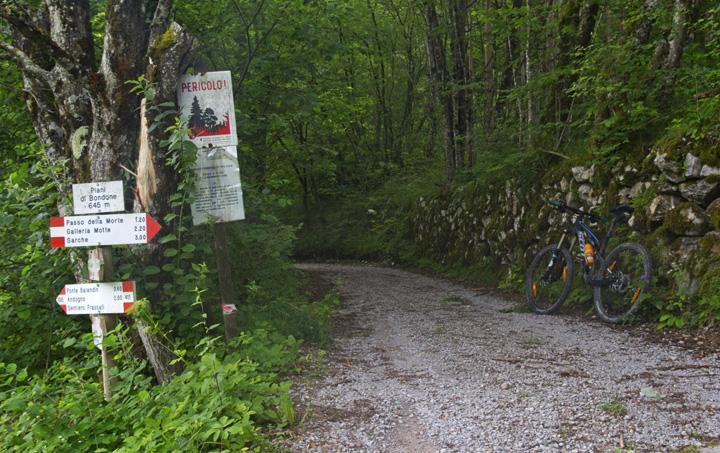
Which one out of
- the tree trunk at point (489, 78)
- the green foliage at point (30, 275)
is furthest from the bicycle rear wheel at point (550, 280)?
the tree trunk at point (489, 78)

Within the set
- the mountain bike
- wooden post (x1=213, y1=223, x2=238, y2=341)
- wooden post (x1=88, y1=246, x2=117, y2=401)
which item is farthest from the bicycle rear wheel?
wooden post (x1=88, y1=246, x2=117, y2=401)

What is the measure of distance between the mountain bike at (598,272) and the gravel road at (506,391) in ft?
1.32

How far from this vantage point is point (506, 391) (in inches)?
162

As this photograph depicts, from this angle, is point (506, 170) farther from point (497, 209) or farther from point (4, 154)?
point (4, 154)

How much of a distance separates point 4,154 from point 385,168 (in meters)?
16.4

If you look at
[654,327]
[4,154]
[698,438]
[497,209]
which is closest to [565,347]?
[654,327]

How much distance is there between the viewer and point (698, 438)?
308 centimetres

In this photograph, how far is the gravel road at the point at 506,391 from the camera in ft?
10.8

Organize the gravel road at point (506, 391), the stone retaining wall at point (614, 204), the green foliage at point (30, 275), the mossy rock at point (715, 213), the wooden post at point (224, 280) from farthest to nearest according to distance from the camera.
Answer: the stone retaining wall at point (614, 204) → the mossy rock at point (715, 213) → the green foliage at point (30, 275) → the wooden post at point (224, 280) → the gravel road at point (506, 391)

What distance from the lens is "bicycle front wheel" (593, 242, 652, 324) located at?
6023 millimetres

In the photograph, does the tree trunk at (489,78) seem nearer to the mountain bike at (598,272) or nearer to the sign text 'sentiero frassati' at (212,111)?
the mountain bike at (598,272)

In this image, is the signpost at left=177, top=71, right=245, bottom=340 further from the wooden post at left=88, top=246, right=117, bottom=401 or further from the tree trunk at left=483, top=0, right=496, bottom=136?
the tree trunk at left=483, top=0, right=496, bottom=136

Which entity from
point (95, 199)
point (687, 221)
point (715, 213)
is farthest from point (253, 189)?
point (715, 213)

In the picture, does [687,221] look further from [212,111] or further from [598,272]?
[212,111]
